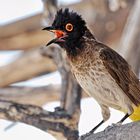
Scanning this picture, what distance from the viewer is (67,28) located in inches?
120

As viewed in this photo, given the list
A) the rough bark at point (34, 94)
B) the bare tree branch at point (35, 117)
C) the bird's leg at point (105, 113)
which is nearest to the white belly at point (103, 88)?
the bird's leg at point (105, 113)

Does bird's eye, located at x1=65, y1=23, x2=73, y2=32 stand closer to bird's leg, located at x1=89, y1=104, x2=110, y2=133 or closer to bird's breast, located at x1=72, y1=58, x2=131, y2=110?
bird's breast, located at x1=72, y1=58, x2=131, y2=110

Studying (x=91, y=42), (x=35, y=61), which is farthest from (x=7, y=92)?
(x=91, y=42)

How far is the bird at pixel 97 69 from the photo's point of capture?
3.01 metres

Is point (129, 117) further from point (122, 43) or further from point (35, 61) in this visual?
point (35, 61)

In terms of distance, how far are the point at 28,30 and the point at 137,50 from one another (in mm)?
1565

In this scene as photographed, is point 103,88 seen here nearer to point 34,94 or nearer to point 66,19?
point 66,19

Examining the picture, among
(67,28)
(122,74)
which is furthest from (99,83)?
(67,28)

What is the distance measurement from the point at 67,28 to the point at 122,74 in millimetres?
400

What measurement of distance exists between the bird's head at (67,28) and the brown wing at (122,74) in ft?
0.53

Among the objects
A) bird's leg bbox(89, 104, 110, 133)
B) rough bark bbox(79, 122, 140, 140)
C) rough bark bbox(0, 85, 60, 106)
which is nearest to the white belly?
bird's leg bbox(89, 104, 110, 133)

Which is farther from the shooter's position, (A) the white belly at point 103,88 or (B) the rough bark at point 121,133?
(A) the white belly at point 103,88

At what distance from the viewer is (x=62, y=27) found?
302 centimetres

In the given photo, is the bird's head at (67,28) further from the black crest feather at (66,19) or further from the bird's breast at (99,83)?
the bird's breast at (99,83)
